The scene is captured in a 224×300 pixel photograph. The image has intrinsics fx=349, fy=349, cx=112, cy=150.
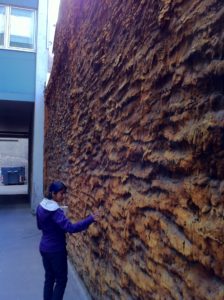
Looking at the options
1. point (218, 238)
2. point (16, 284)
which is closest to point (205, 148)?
point (218, 238)

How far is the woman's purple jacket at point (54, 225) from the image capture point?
12.3 ft

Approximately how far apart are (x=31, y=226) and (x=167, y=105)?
347 inches

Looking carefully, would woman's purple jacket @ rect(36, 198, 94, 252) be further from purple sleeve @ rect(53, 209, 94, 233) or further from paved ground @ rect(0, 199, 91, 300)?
paved ground @ rect(0, 199, 91, 300)

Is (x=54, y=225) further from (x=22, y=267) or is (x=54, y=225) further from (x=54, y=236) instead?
(x=22, y=267)

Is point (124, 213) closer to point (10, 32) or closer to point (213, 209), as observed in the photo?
point (213, 209)

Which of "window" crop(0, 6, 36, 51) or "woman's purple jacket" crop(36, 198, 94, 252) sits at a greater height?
"window" crop(0, 6, 36, 51)

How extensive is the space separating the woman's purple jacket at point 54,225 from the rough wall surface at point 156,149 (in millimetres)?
350

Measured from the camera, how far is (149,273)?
8.24 feet

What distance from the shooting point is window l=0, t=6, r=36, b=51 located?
12758 millimetres

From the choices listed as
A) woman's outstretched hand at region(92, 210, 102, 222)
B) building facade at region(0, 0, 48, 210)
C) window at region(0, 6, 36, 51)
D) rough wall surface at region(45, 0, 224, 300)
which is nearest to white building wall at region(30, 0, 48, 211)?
building facade at region(0, 0, 48, 210)

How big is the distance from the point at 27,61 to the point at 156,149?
11261 mm

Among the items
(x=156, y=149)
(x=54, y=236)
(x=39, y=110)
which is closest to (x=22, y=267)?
(x=54, y=236)

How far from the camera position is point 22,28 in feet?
43.2

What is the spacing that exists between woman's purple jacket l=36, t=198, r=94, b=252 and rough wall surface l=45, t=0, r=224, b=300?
1.15ft
